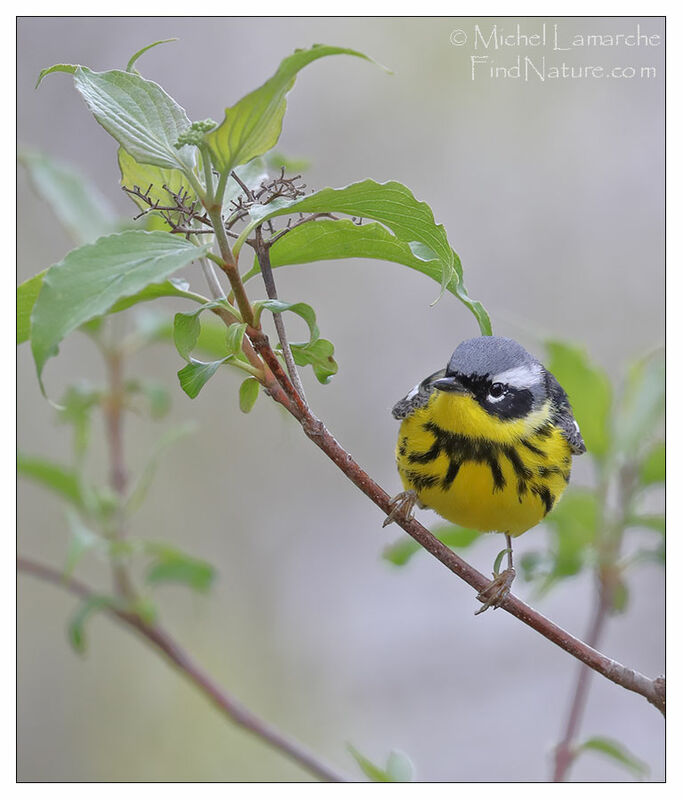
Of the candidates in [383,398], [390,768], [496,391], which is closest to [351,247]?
[496,391]

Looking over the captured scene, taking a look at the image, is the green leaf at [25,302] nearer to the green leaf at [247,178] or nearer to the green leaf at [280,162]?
the green leaf at [247,178]

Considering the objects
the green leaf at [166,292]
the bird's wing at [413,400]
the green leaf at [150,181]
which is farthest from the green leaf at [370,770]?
the green leaf at [150,181]

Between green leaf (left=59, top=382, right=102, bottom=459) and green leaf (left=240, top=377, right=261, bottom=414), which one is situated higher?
green leaf (left=59, top=382, right=102, bottom=459)

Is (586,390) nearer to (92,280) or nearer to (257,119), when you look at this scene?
(257,119)

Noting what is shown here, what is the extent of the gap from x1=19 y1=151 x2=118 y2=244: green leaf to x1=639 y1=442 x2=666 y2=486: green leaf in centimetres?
138

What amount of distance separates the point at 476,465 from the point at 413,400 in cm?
18

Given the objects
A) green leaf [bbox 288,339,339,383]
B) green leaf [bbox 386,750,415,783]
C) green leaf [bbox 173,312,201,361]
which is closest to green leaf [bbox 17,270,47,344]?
green leaf [bbox 173,312,201,361]

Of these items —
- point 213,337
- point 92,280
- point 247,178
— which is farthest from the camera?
point 213,337

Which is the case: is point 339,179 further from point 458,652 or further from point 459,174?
point 458,652

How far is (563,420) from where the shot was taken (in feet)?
6.26

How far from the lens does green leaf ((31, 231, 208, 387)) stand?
99cm

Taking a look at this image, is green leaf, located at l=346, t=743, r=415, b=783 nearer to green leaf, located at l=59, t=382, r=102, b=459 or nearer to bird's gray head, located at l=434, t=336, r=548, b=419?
bird's gray head, located at l=434, t=336, r=548, b=419

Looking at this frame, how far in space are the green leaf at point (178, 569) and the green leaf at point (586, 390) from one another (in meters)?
0.94

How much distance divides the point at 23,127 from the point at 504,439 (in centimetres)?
258
